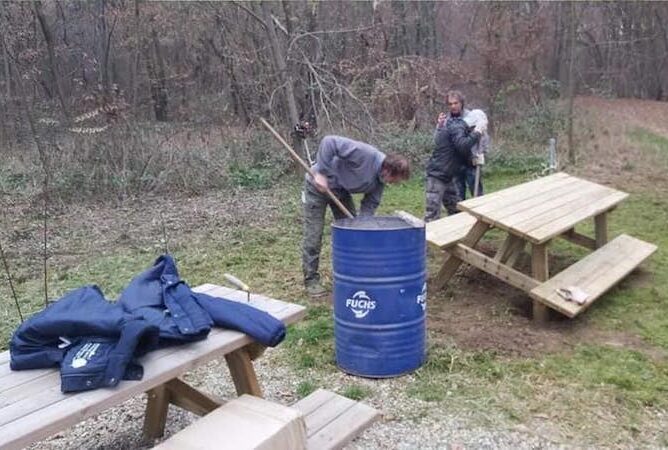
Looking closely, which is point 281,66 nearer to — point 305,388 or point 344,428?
point 305,388

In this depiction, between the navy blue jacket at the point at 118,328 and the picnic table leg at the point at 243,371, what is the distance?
0.23 metres

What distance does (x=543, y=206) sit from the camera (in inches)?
211

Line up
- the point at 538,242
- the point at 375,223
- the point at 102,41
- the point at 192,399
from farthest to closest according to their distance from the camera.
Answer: the point at 102,41 → the point at 538,242 → the point at 375,223 → the point at 192,399

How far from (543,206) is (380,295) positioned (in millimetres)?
2099

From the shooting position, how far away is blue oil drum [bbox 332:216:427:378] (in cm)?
385

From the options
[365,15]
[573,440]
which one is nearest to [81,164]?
[365,15]

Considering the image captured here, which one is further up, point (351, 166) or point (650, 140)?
point (351, 166)

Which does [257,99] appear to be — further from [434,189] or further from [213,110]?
[434,189]

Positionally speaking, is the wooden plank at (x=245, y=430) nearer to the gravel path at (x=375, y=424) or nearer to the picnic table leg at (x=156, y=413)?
the picnic table leg at (x=156, y=413)

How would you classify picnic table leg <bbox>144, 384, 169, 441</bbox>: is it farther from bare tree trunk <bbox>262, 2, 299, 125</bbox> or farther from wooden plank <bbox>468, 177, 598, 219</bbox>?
bare tree trunk <bbox>262, 2, 299, 125</bbox>

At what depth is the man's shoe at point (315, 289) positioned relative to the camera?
5.46 metres

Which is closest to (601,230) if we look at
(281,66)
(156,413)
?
(156,413)

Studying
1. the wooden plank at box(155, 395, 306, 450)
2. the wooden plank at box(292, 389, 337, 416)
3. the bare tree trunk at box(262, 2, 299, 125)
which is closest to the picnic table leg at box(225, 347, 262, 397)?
the wooden plank at box(155, 395, 306, 450)

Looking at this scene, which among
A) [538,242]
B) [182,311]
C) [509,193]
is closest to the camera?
[182,311]
